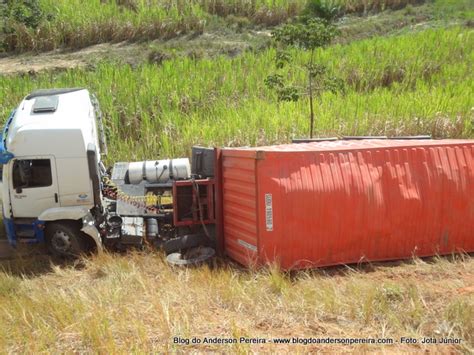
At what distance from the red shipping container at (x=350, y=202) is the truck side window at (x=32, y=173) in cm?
333

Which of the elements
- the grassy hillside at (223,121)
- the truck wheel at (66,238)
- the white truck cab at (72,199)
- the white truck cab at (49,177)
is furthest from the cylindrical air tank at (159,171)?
the grassy hillside at (223,121)

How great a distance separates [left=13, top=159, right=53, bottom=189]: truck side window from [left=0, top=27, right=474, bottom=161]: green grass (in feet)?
12.4

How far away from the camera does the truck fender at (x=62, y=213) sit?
29.9ft

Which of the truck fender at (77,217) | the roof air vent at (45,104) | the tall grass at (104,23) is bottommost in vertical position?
the truck fender at (77,217)

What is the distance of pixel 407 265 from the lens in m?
8.16

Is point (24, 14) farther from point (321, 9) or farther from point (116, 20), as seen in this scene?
point (321, 9)

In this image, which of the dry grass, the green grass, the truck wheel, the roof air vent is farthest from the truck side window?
the green grass

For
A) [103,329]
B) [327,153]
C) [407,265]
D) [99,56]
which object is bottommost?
[407,265]

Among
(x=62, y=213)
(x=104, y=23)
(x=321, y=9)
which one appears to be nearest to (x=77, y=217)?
(x=62, y=213)

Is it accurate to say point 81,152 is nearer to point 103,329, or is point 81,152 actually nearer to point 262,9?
point 103,329

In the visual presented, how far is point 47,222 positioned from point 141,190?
1.82 m

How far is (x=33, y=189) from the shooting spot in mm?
9352

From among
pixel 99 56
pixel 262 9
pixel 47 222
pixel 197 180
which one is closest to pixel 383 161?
pixel 197 180

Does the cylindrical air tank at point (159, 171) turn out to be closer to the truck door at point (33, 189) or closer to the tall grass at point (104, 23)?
the truck door at point (33, 189)
